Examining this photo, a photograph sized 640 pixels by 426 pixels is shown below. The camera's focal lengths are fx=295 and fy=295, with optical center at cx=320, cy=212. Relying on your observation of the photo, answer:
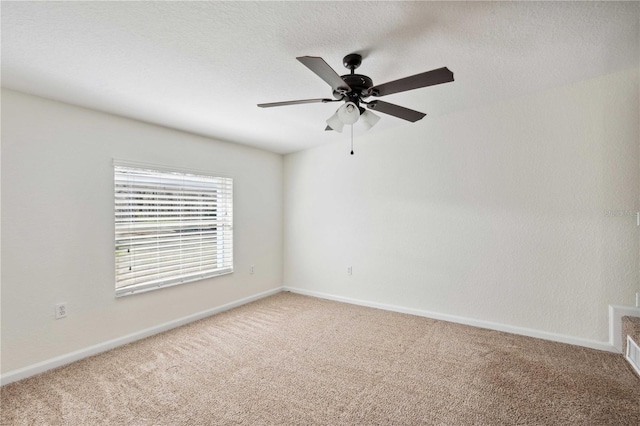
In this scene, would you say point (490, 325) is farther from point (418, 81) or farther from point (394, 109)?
point (418, 81)

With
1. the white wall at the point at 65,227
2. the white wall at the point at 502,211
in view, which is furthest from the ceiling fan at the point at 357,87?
the white wall at the point at 65,227

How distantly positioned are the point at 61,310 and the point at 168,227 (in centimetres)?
117

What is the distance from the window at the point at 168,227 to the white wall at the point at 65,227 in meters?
0.11

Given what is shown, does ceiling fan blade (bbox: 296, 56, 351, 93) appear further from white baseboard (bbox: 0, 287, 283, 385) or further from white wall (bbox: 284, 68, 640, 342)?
white baseboard (bbox: 0, 287, 283, 385)

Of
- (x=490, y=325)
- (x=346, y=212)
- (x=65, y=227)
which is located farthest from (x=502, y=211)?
(x=65, y=227)

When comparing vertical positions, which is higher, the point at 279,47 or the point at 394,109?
the point at 279,47

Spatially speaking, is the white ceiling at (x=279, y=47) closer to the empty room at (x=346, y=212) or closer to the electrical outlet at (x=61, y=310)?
the empty room at (x=346, y=212)

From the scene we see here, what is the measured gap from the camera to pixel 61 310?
8.43 feet

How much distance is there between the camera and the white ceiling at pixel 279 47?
1.59 m

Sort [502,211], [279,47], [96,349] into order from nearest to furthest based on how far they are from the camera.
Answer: [279,47] < [96,349] < [502,211]

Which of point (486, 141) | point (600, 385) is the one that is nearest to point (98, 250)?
point (486, 141)

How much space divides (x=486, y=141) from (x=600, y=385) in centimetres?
228

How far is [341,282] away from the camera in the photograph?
430 centimetres

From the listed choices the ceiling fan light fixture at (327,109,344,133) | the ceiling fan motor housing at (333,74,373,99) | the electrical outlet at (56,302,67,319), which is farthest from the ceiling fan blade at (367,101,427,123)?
the electrical outlet at (56,302,67,319)
